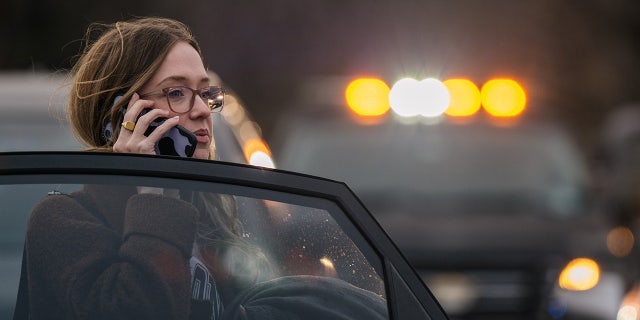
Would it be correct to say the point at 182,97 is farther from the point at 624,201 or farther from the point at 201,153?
the point at 624,201

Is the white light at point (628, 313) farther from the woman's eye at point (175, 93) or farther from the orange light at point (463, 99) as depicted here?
the woman's eye at point (175, 93)

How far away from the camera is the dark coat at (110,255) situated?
2.60 m

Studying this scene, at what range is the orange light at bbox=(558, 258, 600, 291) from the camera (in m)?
7.20

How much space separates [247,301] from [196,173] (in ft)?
0.83

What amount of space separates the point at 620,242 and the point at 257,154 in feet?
8.61

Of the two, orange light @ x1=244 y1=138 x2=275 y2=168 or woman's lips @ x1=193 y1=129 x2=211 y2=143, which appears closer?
woman's lips @ x1=193 y1=129 x2=211 y2=143

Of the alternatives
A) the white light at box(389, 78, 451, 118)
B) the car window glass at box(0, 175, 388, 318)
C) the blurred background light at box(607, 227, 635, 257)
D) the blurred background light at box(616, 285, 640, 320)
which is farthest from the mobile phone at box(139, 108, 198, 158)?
the white light at box(389, 78, 451, 118)

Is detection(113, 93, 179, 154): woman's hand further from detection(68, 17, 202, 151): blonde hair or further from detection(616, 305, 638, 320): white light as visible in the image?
detection(616, 305, 638, 320): white light

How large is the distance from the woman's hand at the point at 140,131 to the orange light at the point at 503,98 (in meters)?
4.93

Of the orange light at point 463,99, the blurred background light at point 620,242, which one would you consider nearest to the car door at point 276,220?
the blurred background light at point 620,242

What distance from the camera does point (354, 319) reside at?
2691 millimetres

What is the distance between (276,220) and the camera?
273 centimetres

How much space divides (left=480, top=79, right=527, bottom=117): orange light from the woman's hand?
4.93 meters

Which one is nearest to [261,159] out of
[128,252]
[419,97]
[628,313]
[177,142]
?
[628,313]
